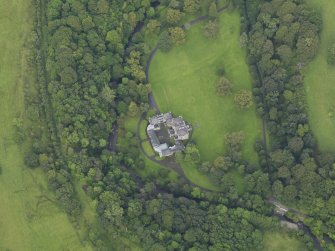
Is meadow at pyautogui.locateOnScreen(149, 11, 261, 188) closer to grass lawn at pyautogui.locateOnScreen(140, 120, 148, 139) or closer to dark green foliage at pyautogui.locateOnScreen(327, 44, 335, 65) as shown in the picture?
grass lawn at pyautogui.locateOnScreen(140, 120, 148, 139)

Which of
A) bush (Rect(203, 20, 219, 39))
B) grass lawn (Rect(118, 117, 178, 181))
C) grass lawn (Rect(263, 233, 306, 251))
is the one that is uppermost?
bush (Rect(203, 20, 219, 39))

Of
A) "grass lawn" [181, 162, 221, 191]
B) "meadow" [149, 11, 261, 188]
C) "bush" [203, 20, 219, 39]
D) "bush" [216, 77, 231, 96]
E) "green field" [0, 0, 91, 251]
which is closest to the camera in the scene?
"green field" [0, 0, 91, 251]

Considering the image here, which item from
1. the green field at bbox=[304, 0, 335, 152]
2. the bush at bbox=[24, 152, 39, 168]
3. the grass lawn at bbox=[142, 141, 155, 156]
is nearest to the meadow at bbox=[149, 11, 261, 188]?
the grass lawn at bbox=[142, 141, 155, 156]

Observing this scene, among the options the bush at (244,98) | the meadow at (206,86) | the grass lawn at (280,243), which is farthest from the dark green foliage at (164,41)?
the grass lawn at (280,243)

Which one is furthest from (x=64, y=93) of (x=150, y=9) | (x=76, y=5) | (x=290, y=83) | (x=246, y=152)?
(x=290, y=83)

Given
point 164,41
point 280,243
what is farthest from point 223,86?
point 280,243

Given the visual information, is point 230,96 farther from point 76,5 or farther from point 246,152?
point 76,5

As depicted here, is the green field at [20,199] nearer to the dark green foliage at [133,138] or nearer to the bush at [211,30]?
the dark green foliage at [133,138]
